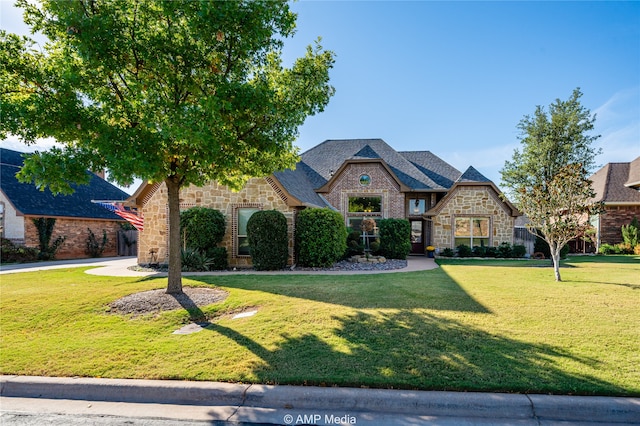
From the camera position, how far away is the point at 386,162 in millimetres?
22984

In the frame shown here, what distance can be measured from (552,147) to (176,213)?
2319 cm

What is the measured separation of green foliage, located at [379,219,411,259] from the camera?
17.7 metres

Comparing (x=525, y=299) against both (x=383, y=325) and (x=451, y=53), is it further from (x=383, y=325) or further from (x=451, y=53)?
(x=451, y=53)

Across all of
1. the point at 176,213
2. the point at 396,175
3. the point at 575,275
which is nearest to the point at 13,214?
the point at 176,213

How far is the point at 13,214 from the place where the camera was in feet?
63.6

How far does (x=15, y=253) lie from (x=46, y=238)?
6.19 ft

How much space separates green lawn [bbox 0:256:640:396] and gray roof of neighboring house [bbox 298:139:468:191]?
46.6 ft

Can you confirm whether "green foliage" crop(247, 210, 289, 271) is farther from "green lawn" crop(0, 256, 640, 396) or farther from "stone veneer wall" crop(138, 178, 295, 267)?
"green lawn" crop(0, 256, 640, 396)

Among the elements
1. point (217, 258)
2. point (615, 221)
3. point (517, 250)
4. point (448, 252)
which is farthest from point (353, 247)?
point (615, 221)

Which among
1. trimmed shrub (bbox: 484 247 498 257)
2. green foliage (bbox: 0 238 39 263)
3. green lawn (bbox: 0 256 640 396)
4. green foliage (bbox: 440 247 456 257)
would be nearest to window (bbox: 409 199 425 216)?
green foliage (bbox: 440 247 456 257)

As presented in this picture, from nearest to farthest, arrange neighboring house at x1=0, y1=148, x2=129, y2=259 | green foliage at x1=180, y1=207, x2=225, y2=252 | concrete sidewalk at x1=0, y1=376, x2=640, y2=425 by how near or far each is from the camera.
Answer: concrete sidewalk at x1=0, y1=376, x2=640, y2=425 < green foliage at x1=180, y1=207, x2=225, y2=252 < neighboring house at x1=0, y1=148, x2=129, y2=259

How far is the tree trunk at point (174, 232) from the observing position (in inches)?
300

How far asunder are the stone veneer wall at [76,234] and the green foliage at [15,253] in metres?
0.72

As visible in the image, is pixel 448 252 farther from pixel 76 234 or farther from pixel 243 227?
pixel 76 234
